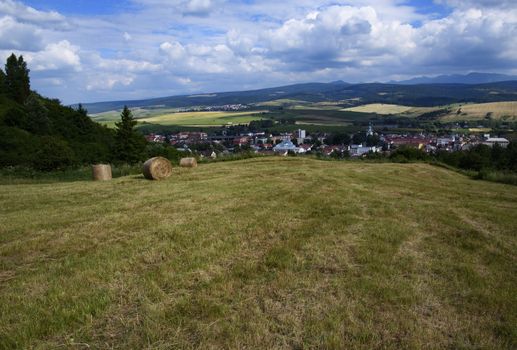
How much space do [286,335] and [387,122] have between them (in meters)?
158

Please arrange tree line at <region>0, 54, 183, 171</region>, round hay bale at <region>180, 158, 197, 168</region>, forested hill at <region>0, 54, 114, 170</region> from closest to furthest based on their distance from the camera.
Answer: round hay bale at <region>180, 158, 197, 168</region>, forested hill at <region>0, 54, 114, 170</region>, tree line at <region>0, 54, 183, 171</region>

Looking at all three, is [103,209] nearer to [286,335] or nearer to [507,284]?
[286,335]

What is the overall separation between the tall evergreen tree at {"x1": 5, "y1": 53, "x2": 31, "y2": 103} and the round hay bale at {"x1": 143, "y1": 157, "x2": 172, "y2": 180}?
244ft

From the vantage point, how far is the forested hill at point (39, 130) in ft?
120

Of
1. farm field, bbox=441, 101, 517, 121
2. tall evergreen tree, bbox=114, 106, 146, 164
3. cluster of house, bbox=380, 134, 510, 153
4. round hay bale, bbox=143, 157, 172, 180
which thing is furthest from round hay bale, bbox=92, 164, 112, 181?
farm field, bbox=441, 101, 517, 121

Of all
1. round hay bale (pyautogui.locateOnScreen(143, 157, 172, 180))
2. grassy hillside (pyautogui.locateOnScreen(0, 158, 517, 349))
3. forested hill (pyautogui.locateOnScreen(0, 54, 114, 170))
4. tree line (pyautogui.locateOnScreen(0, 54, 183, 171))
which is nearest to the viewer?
grassy hillside (pyautogui.locateOnScreen(0, 158, 517, 349))

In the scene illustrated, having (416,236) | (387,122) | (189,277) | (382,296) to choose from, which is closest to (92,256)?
(189,277)

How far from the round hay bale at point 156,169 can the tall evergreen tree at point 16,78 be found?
74.5 m

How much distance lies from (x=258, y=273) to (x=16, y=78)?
9036 centimetres

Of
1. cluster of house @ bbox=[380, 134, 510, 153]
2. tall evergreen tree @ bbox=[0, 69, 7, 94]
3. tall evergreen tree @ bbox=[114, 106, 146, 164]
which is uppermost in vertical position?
tall evergreen tree @ bbox=[0, 69, 7, 94]

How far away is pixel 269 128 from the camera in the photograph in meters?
136

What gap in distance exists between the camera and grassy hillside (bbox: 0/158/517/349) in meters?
5.23

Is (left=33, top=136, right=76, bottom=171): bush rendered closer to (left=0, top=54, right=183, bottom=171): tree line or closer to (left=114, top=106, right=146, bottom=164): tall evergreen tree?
(left=0, top=54, right=183, bottom=171): tree line

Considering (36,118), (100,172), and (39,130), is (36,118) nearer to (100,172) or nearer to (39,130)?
(39,130)
